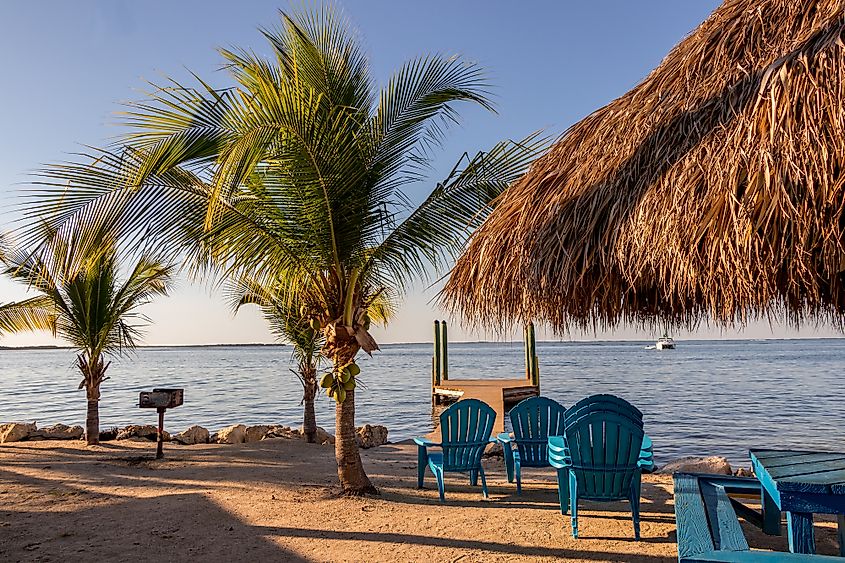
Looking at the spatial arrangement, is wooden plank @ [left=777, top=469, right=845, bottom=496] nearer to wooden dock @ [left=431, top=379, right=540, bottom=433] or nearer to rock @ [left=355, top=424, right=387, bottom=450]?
rock @ [left=355, top=424, right=387, bottom=450]

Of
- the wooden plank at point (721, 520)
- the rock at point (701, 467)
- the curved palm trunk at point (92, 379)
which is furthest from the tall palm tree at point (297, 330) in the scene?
the wooden plank at point (721, 520)

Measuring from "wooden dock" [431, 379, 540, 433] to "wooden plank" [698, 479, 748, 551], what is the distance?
843 centimetres

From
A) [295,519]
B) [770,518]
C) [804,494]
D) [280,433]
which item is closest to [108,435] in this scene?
[280,433]

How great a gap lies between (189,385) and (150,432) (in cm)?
2332

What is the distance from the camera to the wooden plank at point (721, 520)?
9.22 ft

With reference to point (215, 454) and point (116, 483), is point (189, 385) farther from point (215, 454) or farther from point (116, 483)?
point (116, 483)

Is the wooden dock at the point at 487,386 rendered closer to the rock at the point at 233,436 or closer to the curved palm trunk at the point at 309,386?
the curved palm trunk at the point at 309,386

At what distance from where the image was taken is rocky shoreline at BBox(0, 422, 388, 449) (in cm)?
1081

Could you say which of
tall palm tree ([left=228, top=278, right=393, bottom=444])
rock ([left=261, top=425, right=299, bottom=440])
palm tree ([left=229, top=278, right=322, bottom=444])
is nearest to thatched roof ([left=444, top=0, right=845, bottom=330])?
tall palm tree ([left=228, top=278, right=393, bottom=444])

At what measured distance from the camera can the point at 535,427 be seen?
256 inches

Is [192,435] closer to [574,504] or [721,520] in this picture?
[574,504]

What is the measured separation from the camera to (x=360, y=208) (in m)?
6.12

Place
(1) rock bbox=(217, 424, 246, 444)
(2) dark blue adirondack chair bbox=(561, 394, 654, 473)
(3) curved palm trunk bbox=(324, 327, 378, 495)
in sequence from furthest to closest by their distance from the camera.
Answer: (1) rock bbox=(217, 424, 246, 444), (3) curved palm trunk bbox=(324, 327, 378, 495), (2) dark blue adirondack chair bbox=(561, 394, 654, 473)

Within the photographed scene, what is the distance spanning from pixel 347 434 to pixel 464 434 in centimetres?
119
